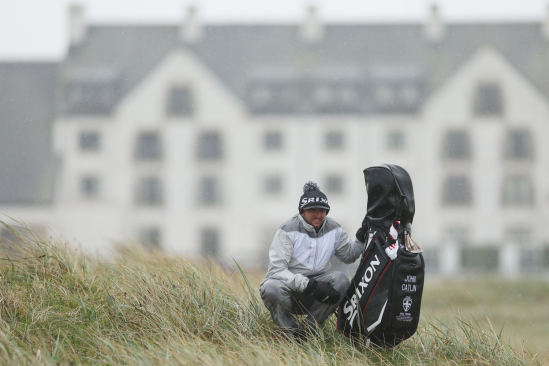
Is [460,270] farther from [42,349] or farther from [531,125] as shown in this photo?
[42,349]

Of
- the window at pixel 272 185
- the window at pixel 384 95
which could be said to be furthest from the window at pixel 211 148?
the window at pixel 384 95

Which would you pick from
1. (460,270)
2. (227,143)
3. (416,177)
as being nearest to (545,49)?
(416,177)

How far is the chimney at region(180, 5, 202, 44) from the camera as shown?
4747 cm

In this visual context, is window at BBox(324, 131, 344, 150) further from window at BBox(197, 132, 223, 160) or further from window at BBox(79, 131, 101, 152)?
window at BBox(79, 131, 101, 152)

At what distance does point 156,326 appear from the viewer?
201 inches

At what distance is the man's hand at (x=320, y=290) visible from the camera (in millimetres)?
5082

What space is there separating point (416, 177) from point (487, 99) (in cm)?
605

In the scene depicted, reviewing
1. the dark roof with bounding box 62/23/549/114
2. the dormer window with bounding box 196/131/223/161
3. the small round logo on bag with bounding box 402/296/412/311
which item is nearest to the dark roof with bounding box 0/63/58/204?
the dark roof with bounding box 62/23/549/114

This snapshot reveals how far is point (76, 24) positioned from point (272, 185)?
1651 centimetres

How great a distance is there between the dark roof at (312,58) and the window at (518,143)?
3.34 meters

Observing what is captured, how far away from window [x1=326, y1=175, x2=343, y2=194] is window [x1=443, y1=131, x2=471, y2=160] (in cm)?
610

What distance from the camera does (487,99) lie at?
4331cm

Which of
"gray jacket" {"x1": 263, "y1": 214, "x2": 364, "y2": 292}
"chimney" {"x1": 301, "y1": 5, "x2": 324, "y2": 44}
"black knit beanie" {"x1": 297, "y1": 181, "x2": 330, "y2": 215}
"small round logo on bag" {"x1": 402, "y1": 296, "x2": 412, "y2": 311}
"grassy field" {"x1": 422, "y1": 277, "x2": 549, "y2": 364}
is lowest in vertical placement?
"grassy field" {"x1": 422, "y1": 277, "x2": 549, "y2": 364}

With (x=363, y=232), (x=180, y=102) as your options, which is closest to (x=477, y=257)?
(x=180, y=102)
